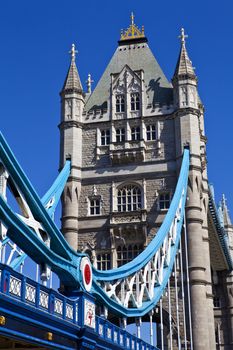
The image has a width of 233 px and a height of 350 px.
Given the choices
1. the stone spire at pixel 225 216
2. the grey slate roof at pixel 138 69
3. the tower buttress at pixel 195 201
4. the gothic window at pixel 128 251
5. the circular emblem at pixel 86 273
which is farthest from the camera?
the stone spire at pixel 225 216

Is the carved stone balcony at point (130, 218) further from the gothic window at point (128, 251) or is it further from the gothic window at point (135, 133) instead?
the gothic window at point (135, 133)

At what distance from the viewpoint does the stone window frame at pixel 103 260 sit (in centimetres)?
3278

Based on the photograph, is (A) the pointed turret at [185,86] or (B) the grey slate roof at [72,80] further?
(B) the grey slate roof at [72,80]

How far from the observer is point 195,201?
3284 centimetres

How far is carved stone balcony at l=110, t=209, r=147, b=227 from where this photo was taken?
33.0 metres

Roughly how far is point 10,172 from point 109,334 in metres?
6.69

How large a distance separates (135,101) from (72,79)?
12.6ft

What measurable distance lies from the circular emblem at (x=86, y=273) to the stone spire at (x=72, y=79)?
70.0ft

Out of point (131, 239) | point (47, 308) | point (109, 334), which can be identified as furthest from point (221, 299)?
point (47, 308)

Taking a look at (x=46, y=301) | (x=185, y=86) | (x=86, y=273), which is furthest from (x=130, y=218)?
(x=46, y=301)

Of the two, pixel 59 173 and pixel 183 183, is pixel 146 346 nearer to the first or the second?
pixel 183 183

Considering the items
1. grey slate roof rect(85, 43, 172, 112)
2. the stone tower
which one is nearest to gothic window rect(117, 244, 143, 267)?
the stone tower

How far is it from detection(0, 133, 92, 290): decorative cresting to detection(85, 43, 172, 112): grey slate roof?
71.1 ft

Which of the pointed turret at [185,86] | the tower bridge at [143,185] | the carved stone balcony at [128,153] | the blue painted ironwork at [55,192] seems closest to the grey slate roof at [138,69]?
the tower bridge at [143,185]
